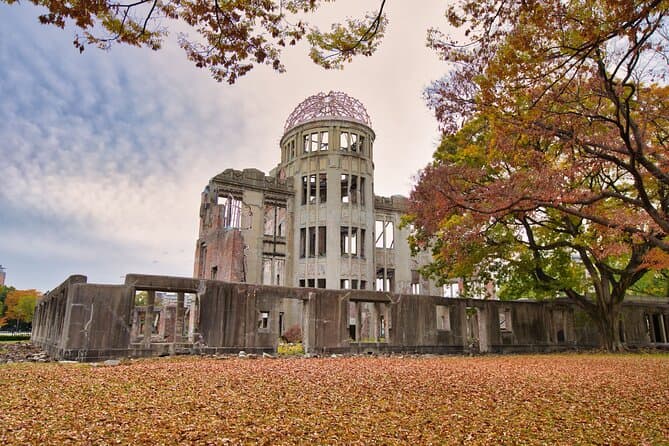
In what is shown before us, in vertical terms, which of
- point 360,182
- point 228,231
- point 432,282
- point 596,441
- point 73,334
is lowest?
point 596,441

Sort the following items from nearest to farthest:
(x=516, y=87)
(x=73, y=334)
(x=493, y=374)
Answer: (x=516, y=87) → (x=493, y=374) → (x=73, y=334)

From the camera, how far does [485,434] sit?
5.38 m

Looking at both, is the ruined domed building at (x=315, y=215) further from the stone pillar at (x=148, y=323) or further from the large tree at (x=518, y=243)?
the stone pillar at (x=148, y=323)

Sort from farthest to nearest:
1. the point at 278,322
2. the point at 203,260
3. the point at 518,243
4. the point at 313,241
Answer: the point at 313,241
the point at 203,260
the point at 518,243
the point at 278,322

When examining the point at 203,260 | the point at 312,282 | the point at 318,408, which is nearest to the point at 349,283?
the point at 312,282

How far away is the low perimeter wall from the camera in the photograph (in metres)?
13.7

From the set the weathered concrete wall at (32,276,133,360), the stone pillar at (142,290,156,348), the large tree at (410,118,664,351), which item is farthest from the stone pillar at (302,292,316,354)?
the weathered concrete wall at (32,276,133,360)

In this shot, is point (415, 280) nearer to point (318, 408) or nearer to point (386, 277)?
point (386, 277)

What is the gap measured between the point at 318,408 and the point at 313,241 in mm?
24048

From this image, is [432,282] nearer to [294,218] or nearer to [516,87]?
[294,218]

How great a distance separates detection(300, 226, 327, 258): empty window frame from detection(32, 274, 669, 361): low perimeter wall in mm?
5396

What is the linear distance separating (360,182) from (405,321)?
1393cm

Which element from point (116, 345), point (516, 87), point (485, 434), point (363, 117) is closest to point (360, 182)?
point (363, 117)

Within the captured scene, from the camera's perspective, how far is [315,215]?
29.7 metres
